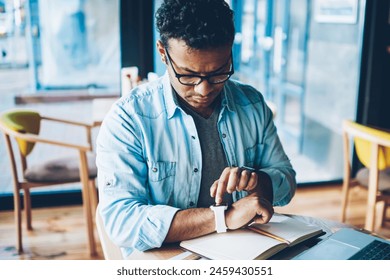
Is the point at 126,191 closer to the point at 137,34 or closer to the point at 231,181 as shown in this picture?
the point at 231,181

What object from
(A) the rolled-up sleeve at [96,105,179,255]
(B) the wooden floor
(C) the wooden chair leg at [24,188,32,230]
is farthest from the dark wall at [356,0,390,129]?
(A) the rolled-up sleeve at [96,105,179,255]

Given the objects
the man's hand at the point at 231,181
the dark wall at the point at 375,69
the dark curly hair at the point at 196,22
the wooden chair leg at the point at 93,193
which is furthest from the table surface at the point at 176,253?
the dark wall at the point at 375,69

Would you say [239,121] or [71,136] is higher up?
[239,121]

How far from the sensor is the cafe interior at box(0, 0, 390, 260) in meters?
2.26

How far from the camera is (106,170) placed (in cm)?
105

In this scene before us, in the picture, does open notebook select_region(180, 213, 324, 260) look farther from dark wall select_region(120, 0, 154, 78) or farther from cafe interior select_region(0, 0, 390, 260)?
dark wall select_region(120, 0, 154, 78)

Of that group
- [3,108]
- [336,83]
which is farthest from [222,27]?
[336,83]

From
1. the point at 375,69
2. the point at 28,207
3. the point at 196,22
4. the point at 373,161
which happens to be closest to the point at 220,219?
the point at 196,22

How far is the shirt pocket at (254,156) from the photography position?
123cm

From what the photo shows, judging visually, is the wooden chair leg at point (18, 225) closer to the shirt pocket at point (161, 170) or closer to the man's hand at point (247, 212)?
the shirt pocket at point (161, 170)

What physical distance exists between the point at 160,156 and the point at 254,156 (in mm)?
297

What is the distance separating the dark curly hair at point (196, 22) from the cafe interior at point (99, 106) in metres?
1.18

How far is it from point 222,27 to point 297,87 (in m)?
3.03
